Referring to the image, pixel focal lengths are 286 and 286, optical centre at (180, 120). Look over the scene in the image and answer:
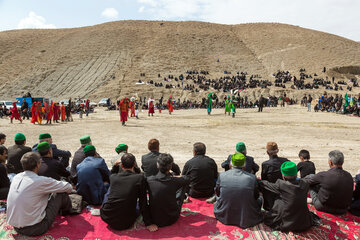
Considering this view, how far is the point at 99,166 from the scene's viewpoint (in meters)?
4.86

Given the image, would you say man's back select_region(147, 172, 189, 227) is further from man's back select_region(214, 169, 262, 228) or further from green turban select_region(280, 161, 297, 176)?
green turban select_region(280, 161, 297, 176)

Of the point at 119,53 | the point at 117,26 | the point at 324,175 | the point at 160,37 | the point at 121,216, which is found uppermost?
the point at 117,26

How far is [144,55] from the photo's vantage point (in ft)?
192

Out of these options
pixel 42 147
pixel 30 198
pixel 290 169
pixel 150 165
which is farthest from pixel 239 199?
pixel 42 147

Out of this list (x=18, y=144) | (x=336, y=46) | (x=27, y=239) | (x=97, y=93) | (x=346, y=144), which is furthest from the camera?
(x=336, y=46)

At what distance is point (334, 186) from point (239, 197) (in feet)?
5.12

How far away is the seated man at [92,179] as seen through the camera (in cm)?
486

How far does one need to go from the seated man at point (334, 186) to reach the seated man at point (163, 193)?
2253mm

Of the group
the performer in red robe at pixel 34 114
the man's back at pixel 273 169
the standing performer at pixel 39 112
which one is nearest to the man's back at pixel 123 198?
the man's back at pixel 273 169

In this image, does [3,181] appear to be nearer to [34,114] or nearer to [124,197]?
[124,197]

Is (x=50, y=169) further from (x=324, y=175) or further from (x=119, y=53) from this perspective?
(x=119, y=53)

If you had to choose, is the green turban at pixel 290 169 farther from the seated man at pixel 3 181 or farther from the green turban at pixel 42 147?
the seated man at pixel 3 181

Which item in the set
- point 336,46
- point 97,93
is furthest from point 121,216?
point 336,46

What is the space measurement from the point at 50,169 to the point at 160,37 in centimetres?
6621
